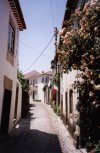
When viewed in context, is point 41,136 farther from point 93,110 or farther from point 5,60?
point 93,110

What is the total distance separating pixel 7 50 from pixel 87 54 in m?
5.55

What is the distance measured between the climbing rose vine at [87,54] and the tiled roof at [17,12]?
4.05m

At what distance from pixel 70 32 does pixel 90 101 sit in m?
2.32

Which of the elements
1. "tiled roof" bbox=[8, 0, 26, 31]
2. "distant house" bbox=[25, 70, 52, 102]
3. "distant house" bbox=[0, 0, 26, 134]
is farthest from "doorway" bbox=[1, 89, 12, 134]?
"distant house" bbox=[25, 70, 52, 102]

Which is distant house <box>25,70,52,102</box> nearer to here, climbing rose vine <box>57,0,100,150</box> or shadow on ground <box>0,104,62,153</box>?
shadow on ground <box>0,104,62,153</box>

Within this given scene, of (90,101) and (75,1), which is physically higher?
(75,1)

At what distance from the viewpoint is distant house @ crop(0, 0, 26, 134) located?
433 inches

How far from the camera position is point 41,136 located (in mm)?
13594

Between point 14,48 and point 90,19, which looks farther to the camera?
point 14,48

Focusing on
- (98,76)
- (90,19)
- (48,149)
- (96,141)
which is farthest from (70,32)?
(48,149)

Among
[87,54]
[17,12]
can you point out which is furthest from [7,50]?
[87,54]

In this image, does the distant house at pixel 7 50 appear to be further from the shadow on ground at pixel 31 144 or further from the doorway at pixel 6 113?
the shadow on ground at pixel 31 144

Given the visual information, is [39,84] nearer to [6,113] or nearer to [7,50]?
[6,113]

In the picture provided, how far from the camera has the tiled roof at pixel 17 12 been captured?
39.4 ft
